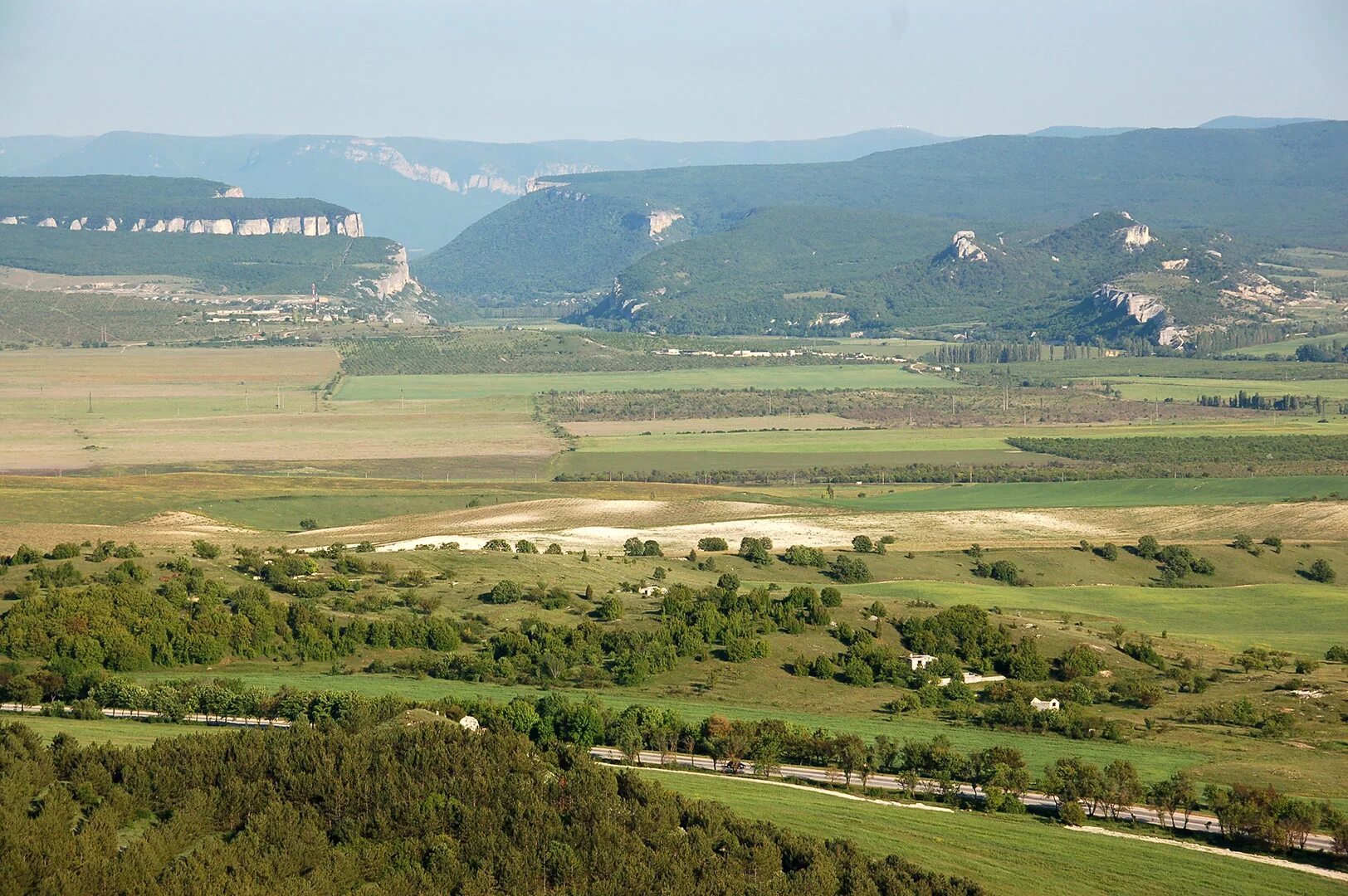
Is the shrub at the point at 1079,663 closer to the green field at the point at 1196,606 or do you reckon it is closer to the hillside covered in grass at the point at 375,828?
the green field at the point at 1196,606

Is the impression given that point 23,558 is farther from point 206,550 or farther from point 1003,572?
point 1003,572

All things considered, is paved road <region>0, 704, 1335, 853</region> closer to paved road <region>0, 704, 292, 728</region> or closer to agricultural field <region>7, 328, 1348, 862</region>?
paved road <region>0, 704, 292, 728</region>

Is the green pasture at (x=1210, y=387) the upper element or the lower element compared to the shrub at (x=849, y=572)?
lower

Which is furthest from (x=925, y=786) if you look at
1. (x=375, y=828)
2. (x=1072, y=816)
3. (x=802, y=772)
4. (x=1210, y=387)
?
(x=1210, y=387)

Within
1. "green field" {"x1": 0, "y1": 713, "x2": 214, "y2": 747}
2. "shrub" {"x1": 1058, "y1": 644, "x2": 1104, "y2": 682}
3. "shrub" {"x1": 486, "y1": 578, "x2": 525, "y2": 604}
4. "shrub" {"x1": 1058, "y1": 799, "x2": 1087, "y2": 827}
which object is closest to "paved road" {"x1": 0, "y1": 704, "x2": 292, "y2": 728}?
"green field" {"x1": 0, "y1": 713, "x2": 214, "y2": 747}

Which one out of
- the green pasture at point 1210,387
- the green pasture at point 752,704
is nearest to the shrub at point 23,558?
the green pasture at point 752,704

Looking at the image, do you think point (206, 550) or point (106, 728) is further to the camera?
point (206, 550)
